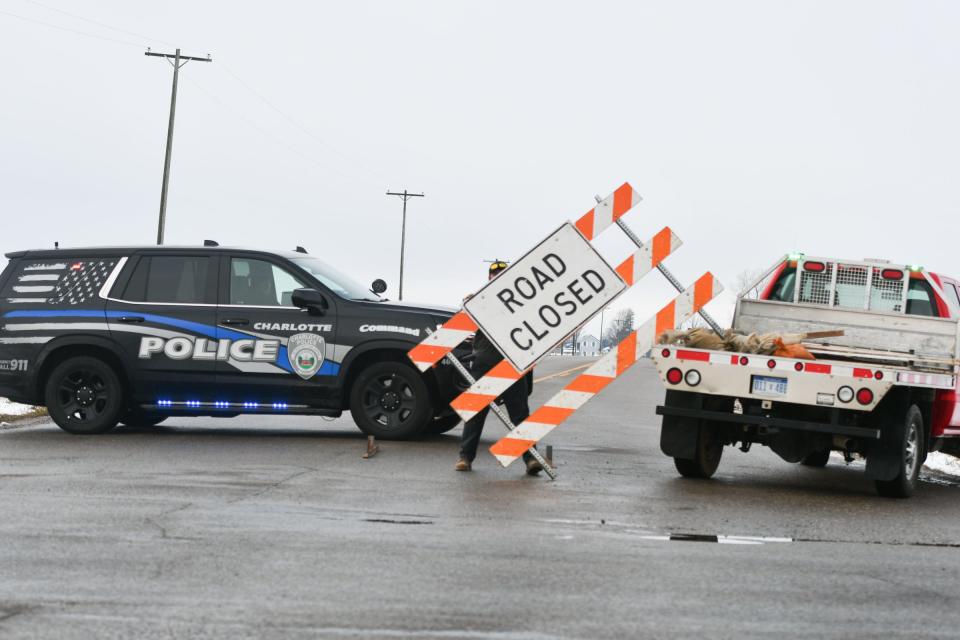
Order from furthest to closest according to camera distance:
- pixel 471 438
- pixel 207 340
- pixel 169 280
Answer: pixel 169 280, pixel 207 340, pixel 471 438

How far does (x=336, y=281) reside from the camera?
50.2 feet

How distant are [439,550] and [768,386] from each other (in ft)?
15.2

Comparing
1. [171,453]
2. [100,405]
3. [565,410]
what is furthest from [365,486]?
[100,405]

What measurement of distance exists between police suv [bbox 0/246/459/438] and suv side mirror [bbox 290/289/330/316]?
1 centimetres

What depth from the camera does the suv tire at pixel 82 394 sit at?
49.2 feet

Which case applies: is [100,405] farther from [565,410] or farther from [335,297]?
[565,410]

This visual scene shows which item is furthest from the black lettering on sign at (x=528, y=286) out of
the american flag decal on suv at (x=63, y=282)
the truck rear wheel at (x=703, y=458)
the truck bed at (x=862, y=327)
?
the american flag decal on suv at (x=63, y=282)

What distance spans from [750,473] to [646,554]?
5964 millimetres

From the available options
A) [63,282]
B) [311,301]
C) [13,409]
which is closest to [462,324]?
[311,301]

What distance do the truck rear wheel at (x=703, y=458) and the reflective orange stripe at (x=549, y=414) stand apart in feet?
3.98

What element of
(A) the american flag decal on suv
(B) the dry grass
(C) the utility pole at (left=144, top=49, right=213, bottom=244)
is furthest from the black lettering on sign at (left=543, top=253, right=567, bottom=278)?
(C) the utility pole at (left=144, top=49, right=213, bottom=244)

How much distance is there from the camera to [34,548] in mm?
7469

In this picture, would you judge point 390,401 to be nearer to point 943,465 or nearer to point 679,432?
point 679,432

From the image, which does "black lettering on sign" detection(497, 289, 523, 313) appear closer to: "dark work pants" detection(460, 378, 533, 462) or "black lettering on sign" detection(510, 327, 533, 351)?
"black lettering on sign" detection(510, 327, 533, 351)
